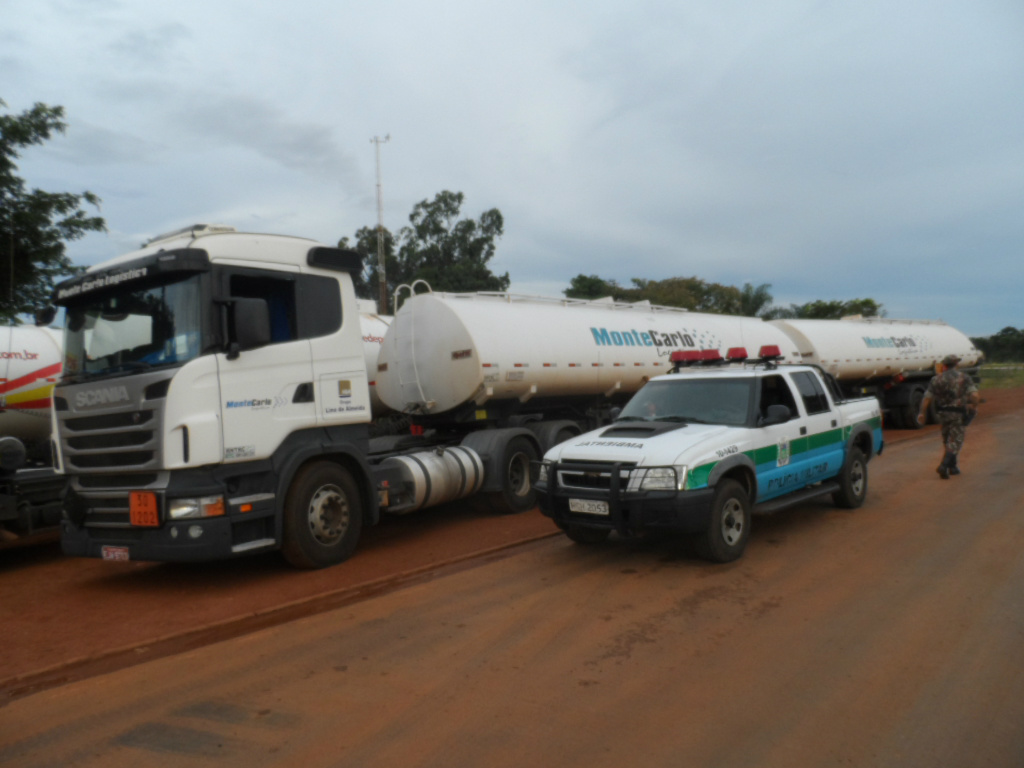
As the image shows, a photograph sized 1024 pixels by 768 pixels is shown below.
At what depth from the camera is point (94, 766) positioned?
12.3 ft

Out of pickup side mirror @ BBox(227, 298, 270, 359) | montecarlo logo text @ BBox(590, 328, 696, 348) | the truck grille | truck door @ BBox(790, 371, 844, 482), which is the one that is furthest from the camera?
montecarlo logo text @ BBox(590, 328, 696, 348)

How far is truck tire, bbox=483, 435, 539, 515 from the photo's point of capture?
33.6ft

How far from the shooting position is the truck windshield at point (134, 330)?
260 inches

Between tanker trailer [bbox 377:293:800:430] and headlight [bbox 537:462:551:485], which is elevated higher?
tanker trailer [bbox 377:293:800:430]

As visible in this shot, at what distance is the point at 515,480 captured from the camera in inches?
415

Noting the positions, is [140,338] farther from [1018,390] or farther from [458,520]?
[1018,390]

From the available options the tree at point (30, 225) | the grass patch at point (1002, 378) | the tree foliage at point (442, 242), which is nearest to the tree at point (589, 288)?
the tree foliage at point (442, 242)

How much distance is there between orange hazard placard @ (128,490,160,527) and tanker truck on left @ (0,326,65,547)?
84.2 inches

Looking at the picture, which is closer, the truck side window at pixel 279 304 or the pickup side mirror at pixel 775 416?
the truck side window at pixel 279 304

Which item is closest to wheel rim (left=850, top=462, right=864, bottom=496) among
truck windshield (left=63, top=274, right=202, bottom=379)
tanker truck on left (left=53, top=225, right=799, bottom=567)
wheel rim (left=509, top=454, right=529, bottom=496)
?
wheel rim (left=509, top=454, right=529, bottom=496)

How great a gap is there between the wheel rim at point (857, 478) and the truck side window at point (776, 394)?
1740mm

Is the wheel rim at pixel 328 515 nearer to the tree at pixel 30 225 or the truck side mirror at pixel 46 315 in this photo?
the truck side mirror at pixel 46 315

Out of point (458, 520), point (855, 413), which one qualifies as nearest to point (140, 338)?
point (458, 520)

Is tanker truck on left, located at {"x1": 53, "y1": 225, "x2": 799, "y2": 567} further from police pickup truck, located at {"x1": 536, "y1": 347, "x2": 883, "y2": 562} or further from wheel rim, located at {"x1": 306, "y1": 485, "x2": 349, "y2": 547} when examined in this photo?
police pickup truck, located at {"x1": 536, "y1": 347, "x2": 883, "y2": 562}
